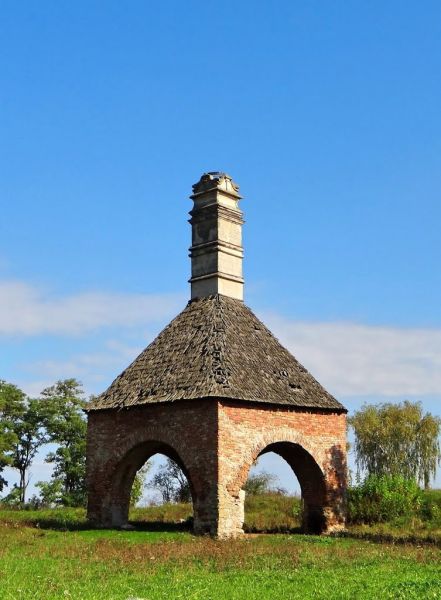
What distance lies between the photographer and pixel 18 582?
38.2 feet

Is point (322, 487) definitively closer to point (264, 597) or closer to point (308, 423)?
point (308, 423)

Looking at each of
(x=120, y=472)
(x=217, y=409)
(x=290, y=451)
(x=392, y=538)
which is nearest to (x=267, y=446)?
(x=290, y=451)

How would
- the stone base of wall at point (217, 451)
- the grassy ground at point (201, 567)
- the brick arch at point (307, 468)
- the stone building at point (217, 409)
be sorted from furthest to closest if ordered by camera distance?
1. the brick arch at point (307, 468)
2. the stone building at point (217, 409)
3. the stone base of wall at point (217, 451)
4. the grassy ground at point (201, 567)

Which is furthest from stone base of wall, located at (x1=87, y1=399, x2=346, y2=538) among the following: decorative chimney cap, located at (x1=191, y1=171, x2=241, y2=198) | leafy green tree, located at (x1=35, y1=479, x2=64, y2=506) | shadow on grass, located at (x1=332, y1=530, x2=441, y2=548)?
leafy green tree, located at (x1=35, y1=479, x2=64, y2=506)

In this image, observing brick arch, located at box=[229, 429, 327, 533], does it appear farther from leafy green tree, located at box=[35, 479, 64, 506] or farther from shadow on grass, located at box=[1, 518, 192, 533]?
leafy green tree, located at box=[35, 479, 64, 506]

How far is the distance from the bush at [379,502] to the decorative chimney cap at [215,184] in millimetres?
10321

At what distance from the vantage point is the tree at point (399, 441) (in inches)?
1582

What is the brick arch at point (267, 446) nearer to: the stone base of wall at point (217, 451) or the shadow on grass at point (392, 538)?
the stone base of wall at point (217, 451)

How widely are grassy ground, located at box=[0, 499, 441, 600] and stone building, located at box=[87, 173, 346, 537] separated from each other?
1668 mm

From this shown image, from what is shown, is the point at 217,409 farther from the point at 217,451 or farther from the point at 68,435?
the point at 68,435

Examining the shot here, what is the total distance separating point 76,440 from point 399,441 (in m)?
17.2

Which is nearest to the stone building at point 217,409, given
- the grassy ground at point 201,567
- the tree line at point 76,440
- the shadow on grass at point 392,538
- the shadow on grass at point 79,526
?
the shadow on grass at point 79,526

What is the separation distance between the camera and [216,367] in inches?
777

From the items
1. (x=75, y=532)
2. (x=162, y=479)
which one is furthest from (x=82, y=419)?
(x=75, y=532)
